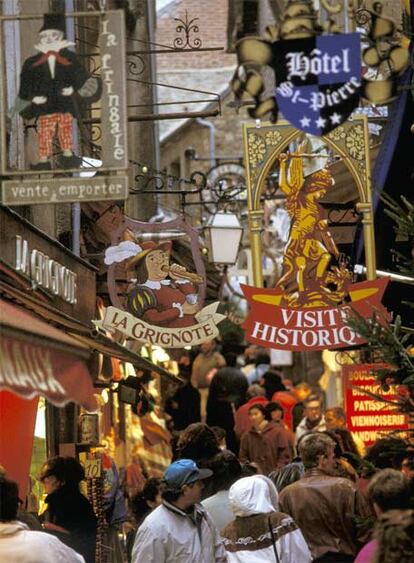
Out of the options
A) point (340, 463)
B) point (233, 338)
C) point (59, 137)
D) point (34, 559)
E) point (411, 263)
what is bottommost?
point (233, 338)

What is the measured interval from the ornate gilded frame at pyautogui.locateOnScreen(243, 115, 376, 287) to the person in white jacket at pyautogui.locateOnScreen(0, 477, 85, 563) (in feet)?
15.9

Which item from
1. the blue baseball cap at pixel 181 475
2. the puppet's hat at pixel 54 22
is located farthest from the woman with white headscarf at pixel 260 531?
the puppet's hat at pixel 54 22

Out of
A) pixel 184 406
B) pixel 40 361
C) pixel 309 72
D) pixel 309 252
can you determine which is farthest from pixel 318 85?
pixel 184 406

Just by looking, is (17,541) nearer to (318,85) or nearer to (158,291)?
(318,85)

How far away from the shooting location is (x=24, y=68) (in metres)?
9.52

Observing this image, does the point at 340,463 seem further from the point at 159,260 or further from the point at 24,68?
the point at 24,68

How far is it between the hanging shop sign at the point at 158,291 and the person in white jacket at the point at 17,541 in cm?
499

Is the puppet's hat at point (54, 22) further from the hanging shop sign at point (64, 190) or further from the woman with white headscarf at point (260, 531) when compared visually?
the woman with white headscarf at point (260, 531)

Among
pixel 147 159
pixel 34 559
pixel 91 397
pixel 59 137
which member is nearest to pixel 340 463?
pixel 91 397

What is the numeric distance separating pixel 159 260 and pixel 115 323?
0.85 meters

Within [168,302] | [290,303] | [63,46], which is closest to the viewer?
[63,46]

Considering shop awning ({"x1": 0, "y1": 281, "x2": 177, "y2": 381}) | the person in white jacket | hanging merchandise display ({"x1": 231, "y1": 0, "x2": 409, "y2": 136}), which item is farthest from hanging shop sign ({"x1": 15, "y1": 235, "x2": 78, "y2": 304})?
the person in white jacket

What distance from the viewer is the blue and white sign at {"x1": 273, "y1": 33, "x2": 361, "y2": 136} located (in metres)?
8.75

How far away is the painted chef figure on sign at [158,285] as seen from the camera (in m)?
13.3
